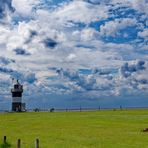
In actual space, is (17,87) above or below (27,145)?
above

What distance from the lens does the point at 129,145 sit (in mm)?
41812

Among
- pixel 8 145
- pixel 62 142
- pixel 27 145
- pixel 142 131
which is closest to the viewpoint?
pixel 8 145

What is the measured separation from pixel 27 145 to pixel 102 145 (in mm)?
7312

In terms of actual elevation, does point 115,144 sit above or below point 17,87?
below

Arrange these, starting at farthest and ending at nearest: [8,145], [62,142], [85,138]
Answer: [85,138] < [62,142] < [8,145]

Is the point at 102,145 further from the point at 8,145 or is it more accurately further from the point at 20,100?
the point at 20,100

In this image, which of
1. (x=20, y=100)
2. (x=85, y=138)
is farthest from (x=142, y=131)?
(x=20, y=100)

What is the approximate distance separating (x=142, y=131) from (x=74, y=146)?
60.5 feet

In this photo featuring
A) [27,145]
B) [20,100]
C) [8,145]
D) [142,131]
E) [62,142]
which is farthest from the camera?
[20,100]

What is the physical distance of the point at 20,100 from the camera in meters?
161

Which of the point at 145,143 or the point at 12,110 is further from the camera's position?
the point at 12,110

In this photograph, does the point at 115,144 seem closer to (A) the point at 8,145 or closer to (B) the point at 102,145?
(B) the point at 102,145

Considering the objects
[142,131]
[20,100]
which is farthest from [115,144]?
[20,100]

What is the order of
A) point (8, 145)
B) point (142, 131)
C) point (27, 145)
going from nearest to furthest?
1. point (8, 145)
2. point (27, 145)
3. point (142, 131)
